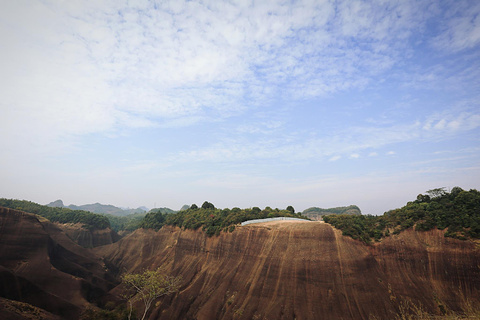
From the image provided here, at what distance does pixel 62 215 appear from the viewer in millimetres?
106250

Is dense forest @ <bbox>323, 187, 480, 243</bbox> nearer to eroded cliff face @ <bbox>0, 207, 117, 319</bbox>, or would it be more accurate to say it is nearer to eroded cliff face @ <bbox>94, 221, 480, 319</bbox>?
eroded cliff face @ <bbox>94, 221, 480, 319</bbox>

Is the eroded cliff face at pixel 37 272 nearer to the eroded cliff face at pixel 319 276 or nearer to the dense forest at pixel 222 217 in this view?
the eroded cliff face at pixel 319 276

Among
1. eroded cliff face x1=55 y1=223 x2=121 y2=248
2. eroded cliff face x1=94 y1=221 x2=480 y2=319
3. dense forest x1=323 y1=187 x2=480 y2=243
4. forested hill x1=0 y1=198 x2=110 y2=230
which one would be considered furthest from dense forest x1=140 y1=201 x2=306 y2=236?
forested hill x1=0 y1=198 x2=110 y2=230

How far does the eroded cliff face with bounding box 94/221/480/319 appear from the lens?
3328 cm

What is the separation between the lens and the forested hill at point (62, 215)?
103 metres

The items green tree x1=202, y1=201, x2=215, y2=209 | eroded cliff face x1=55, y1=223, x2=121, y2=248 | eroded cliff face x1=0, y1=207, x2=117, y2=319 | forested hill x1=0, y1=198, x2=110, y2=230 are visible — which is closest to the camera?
eroded cliff face x1=0, y1=207, x2=117, y2=319

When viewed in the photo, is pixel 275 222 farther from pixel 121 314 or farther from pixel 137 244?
pixel 137 244

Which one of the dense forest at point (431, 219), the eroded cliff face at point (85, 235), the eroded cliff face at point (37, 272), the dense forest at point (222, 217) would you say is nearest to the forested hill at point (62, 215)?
the eroded cliff face at point (85, 235)

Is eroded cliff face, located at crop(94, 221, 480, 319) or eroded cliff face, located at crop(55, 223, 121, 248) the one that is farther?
eroded cliff face, located at crop(55, 223, 121, 248)

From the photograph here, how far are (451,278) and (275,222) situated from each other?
95.7 ft

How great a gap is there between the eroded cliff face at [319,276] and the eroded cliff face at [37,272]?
607 inches

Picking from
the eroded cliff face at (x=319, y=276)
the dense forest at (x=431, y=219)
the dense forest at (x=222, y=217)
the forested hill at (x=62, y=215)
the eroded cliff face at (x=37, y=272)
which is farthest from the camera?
the forested hill at (x=62, y=215)

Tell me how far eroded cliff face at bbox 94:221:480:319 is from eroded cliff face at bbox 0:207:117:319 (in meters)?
15.4

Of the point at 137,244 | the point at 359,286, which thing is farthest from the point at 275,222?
the point at 137,244
